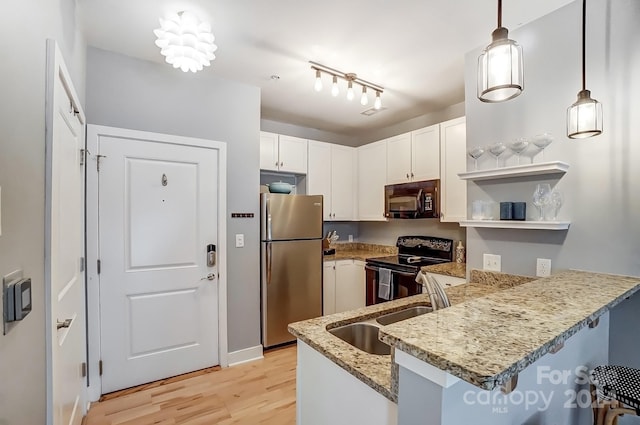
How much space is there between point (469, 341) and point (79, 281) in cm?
232

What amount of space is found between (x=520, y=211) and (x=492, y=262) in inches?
16.8

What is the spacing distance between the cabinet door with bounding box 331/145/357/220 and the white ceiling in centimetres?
113

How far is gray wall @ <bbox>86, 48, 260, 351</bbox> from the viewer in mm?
2252

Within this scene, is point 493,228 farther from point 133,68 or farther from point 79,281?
point 133,68

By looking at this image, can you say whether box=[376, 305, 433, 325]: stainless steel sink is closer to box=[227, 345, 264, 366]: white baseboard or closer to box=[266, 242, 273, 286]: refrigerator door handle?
box=[266, 242, 273, 286]: refrigerator door handle

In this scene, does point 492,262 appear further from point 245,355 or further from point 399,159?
point 245,355

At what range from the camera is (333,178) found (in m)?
3.96

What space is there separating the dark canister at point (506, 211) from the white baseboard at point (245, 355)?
7.94 ft

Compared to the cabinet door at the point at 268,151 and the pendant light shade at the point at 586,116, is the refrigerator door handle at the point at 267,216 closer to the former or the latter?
the cabinet door at the point at 268,151

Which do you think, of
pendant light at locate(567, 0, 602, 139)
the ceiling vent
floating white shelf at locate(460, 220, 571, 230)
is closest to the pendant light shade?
pendant light at locate(567, 0, 602, 139)

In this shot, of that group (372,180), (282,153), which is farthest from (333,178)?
(282,153)

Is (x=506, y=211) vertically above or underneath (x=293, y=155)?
underneath

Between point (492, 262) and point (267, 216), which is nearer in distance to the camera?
point (492, 262)

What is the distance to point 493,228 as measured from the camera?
2.13 metres
